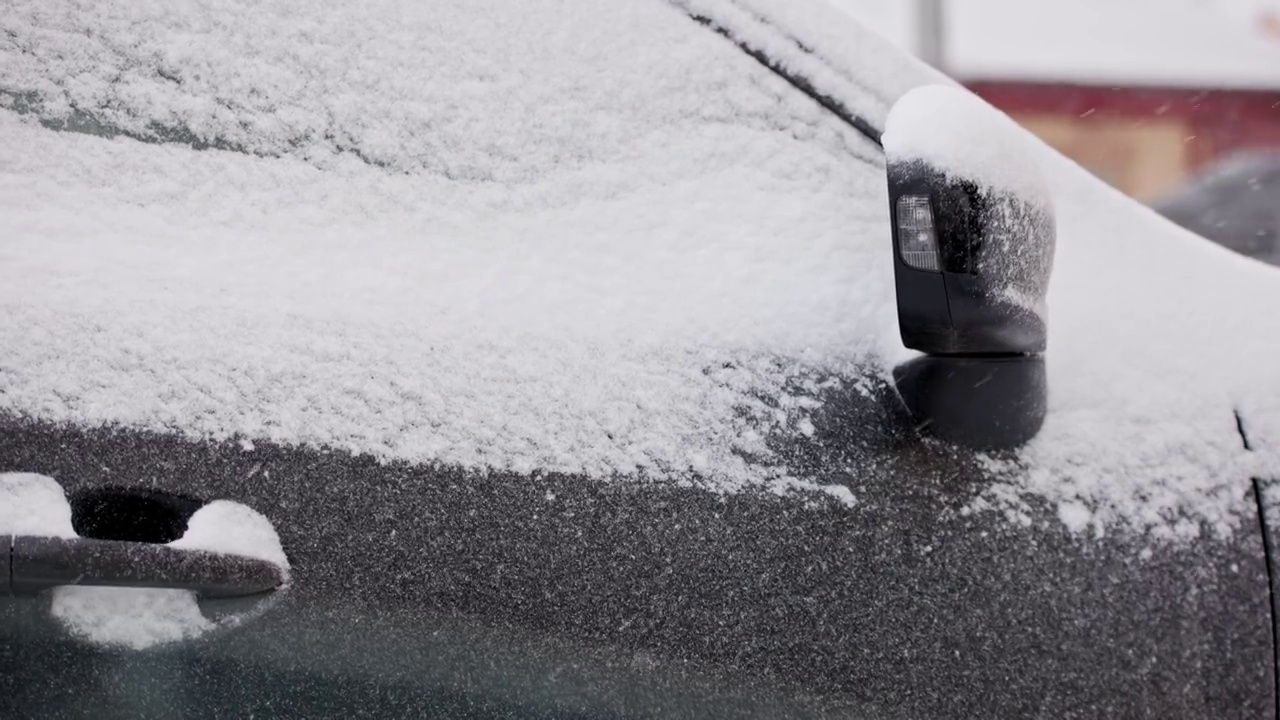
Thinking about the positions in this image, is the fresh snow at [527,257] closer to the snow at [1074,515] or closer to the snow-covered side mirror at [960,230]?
the snow at [1074,515]

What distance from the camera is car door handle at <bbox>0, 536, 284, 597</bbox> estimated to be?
1.21 meters

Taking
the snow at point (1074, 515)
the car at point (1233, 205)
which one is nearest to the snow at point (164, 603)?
the snow at point (1074, 515)

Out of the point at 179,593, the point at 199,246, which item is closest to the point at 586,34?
the point at 199,246

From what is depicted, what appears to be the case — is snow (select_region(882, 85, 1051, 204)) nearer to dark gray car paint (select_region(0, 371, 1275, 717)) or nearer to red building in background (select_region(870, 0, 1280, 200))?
dark gray car paint (select_region(0, 371, 1275, 717))

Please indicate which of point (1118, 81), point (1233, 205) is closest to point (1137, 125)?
point (1118, 81)

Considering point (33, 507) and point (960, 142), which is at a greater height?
point (960, 142)

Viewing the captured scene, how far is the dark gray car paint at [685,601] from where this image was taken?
1295 mm

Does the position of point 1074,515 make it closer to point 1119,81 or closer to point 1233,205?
point 1233,205

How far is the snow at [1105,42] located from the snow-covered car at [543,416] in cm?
1231

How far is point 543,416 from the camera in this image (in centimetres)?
135

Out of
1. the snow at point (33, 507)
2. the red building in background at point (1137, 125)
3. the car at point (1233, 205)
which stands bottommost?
the red building in background at point (1137, 125)

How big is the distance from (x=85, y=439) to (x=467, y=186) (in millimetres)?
604

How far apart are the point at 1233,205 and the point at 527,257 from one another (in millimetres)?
5349

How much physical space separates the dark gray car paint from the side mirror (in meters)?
0.14
